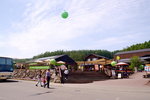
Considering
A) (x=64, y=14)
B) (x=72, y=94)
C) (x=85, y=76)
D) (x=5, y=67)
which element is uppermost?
(x=64, y=14)

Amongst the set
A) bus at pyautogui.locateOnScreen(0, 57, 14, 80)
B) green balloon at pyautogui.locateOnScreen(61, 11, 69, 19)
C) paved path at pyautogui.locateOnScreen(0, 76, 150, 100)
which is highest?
green balloon at pyautogui.locateOnScreen(61, 11, 69, 19)

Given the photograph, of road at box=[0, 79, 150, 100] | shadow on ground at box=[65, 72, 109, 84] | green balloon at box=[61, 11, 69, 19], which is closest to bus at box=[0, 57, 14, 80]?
road at box=[0, 79, 150, 100]

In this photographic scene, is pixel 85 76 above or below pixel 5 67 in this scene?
below

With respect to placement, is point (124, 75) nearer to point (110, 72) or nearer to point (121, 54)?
point (110, 72)

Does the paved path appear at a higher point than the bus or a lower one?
lower

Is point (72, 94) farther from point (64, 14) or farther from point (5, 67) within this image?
point (5, 67)

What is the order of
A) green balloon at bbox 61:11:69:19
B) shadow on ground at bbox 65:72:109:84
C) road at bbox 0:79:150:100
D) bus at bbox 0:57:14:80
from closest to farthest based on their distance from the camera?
1. road at bbox 0:79:150:100
2. green balloon at bbox 61:11:69:19
3. bus at bbox 0:57:14:80
4. shadow on ground at bbox 65:72:109:84

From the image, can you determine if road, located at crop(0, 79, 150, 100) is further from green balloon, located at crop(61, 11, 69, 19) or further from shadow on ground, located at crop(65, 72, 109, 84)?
shadow on ground, located at crop(65, 72, 109, 84)

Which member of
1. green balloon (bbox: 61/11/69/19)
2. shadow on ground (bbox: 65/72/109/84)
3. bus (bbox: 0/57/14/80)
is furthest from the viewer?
shadow on ground (bbox: 65/72/109/84)

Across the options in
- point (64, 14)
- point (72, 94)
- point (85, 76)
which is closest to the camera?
point (72, 94)

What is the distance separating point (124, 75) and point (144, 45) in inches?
1983

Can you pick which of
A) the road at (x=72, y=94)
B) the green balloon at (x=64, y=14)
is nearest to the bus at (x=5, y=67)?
the road at (x=72, y=94)

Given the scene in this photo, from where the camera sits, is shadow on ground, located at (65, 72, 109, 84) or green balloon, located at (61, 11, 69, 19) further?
shadow on ground, located at (65, 72, 109, 84)

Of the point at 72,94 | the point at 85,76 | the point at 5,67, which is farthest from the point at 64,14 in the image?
the point at 85,76
